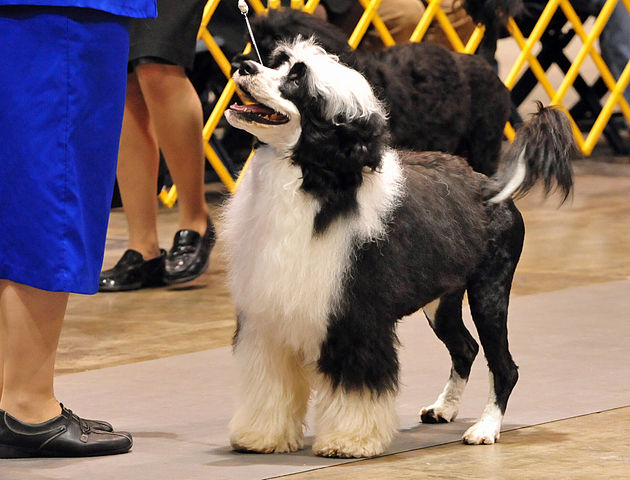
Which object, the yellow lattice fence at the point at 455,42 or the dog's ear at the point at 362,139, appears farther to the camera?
the yellow lattice fence at the point at 455,42

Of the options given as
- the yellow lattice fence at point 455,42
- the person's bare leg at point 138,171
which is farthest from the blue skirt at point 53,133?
the yellow lattice fence at point 455,42

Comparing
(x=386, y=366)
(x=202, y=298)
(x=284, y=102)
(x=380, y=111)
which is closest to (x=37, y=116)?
(x=284, y=102)

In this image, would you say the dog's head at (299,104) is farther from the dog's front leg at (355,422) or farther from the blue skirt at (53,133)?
the dog's front leg at (355,422)

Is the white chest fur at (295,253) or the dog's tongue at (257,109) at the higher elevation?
the dog's tongue at (257,109)

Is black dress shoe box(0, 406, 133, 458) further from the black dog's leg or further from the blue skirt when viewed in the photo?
the black dog's leg

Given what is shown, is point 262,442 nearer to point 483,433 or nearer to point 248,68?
point 483,433

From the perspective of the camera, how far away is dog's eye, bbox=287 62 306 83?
9.85 feet

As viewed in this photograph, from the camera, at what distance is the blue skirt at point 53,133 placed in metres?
2.89

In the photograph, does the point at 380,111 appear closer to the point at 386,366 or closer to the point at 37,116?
the point at 386,366

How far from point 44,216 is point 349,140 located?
2.36 ft

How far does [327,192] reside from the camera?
9.96 ft

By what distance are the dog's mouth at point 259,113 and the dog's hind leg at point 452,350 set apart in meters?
0.77

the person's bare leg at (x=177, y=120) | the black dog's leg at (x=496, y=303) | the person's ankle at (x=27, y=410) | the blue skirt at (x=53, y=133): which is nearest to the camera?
the blue skirt at (x=53, y=133)

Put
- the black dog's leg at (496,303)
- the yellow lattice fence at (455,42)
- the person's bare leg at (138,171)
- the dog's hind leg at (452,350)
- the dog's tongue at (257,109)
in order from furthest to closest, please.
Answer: the yellow lattice fence at (455,42), the person's bare leg at (138,171), the dog's hind leg at (452,350), the black dog's leg at (496,303), the dog's tongue at (257,109)
